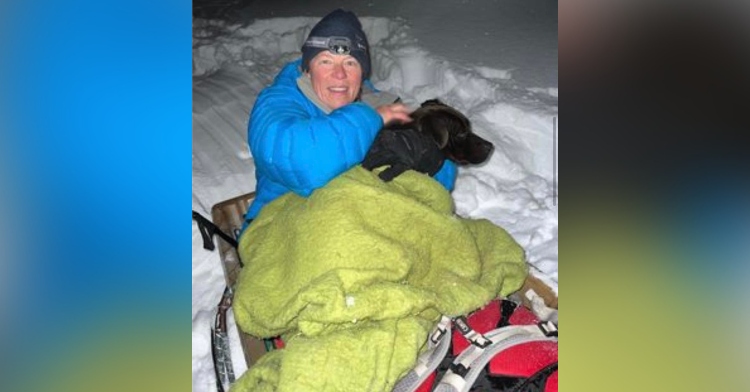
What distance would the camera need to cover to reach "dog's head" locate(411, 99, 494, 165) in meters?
1.17

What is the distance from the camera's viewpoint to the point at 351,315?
89cm

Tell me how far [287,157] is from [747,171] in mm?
728

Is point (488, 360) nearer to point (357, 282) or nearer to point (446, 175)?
point (357, 282)

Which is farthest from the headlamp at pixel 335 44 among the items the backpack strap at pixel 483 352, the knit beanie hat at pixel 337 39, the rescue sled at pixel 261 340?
the backpack strap at pixel 483 352

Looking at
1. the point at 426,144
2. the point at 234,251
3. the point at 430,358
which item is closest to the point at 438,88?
the point at 234,251

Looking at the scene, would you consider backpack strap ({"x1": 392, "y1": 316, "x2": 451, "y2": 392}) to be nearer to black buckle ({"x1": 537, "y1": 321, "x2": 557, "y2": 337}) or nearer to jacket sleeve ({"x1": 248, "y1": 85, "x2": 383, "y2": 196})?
black buckle ({"x1": 537, "y1": 321, "x2": 557, "y2": 337})

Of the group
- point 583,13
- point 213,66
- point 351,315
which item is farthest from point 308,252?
point 213,66

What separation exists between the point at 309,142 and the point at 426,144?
25 centimetres

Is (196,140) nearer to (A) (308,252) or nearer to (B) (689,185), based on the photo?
(A) (308,252)

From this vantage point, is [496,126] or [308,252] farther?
[496,126]

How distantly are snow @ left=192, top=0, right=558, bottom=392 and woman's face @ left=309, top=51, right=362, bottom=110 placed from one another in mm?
625

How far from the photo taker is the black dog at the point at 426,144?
44.6 inches

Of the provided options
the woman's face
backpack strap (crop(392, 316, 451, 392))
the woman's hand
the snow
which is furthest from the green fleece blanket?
the snow

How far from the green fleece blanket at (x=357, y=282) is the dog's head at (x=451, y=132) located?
0.09 m
